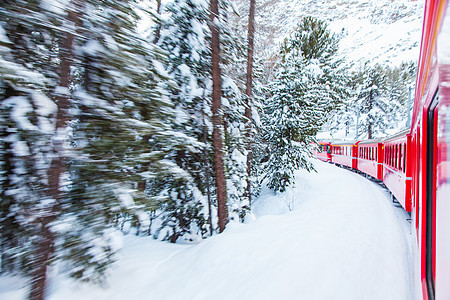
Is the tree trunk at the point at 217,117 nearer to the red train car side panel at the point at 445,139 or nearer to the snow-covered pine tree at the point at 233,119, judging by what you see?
the snow-covered pine tree at the point at 233,119

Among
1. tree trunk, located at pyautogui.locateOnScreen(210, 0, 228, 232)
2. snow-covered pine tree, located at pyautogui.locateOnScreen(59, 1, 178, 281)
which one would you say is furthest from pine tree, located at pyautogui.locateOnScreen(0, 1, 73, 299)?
tree trunk, located at pyautogui.locateOnScreen(210, 0, 228, 232)

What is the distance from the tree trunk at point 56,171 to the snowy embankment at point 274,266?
58 centimetres

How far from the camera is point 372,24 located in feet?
491

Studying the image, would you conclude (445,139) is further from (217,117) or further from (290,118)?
(290,118)

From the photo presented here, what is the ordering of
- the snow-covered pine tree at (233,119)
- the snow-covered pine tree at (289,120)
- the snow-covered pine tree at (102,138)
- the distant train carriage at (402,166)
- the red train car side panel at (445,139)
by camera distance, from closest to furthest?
1. the red train car side panel at (445,139)
2. the snow-covered pine tree at (102,138)
3. the distant train carriage at (402,166)
4. the snow-covered pine tree at (233,119)
5. the snow-covered pine tree at (289,120)

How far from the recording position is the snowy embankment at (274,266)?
3.68 meters

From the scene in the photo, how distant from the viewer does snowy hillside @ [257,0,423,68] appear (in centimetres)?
11038

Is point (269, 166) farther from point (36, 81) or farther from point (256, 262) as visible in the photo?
point (36, 81)

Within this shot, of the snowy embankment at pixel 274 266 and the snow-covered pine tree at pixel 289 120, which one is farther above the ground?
the snow-covered pine tree at pixel 289 120

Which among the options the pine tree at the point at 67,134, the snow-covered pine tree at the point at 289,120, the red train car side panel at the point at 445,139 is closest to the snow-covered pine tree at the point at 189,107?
the pine tree at the point at 67,134

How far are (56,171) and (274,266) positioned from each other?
3854mm

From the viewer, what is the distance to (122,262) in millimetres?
4625

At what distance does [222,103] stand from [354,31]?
180441 mm

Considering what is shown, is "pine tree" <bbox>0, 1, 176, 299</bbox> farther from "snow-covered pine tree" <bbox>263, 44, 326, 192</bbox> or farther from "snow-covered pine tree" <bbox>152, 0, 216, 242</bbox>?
"snow-covered pine tree" <bbox>263, 44, 326, 192</bbox>
